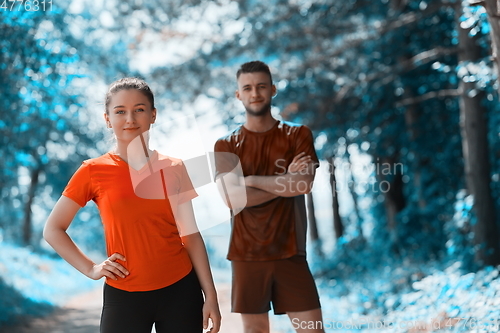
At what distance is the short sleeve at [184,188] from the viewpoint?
2.41 m

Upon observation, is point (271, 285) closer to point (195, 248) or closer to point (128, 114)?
point (195, 248)

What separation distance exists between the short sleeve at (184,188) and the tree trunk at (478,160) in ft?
16.7

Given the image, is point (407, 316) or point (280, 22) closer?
point (407, 316)

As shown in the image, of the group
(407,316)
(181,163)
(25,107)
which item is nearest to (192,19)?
(25,107)

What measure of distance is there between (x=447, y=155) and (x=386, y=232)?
2200 mm

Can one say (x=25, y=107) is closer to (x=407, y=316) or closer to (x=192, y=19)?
(x=192, y=19)

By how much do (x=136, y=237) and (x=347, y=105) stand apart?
308 inches

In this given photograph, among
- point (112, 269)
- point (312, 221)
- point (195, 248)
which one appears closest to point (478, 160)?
point (195, 248)

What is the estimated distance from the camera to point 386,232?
34.0ft

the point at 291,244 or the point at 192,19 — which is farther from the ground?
the point at 192,19

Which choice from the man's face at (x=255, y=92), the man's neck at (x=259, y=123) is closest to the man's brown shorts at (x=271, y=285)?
the man's neck at (x=259, y=123)

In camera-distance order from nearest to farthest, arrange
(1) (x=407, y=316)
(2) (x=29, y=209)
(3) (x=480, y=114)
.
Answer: (1) (x=407, y=316) → (3) (x=480, y=114) → (2) (x=29, y=209)

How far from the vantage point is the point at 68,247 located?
2.24 meters

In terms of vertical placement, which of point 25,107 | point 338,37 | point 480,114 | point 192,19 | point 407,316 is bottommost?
point 407,316
